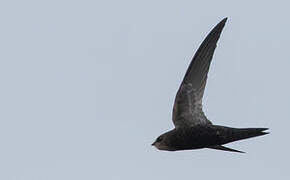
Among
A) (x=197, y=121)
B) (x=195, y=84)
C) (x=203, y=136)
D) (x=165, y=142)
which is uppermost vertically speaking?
(x=195, y=84)

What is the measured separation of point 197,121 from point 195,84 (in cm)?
74

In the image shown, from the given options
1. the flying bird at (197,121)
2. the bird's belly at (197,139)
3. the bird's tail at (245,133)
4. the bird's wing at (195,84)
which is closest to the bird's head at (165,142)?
the flying bird at (197,121)

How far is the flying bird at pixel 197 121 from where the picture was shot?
989 cm

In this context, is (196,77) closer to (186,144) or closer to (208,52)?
(208,52)

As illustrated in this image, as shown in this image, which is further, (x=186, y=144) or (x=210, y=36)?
(x=210, y=36)

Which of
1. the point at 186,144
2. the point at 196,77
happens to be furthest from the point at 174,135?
the point at 196,77

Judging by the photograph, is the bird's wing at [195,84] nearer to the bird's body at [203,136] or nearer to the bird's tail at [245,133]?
the bird's body at [203,136]

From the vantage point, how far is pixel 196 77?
35.9ft

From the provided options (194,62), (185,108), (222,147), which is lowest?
(222,147)

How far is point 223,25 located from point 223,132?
6.57 ft

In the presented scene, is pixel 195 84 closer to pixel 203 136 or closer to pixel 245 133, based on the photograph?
pixel 203 136

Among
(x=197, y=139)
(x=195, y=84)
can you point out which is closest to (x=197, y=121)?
(x=197, y=139)

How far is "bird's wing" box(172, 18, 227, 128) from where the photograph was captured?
10.7 metres

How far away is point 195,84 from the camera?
35.9 ft
